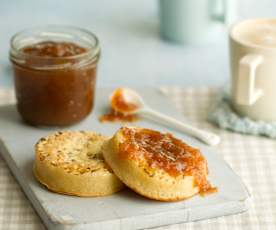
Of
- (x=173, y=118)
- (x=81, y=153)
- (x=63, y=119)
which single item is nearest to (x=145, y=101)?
(x=173, y=118)

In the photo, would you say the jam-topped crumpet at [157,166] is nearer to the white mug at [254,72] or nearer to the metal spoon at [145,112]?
the metal spoon at [145,112]

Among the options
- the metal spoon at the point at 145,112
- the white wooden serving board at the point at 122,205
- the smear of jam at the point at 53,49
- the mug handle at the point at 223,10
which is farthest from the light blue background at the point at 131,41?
the white wooden serving board at the point at 122,205

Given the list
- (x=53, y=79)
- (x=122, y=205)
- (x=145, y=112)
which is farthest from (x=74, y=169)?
(x=145, y=112)

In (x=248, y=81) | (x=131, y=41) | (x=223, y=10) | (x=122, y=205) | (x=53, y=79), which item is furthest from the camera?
(x=131, y=41)

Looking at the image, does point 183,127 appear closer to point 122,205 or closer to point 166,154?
point 166,154

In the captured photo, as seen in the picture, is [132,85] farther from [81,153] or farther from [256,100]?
[81,153]

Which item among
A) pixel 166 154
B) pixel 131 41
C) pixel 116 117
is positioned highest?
pixel 166 154

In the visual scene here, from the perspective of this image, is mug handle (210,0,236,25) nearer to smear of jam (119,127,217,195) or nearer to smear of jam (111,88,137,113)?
smear of jam (111,88,137,113)
